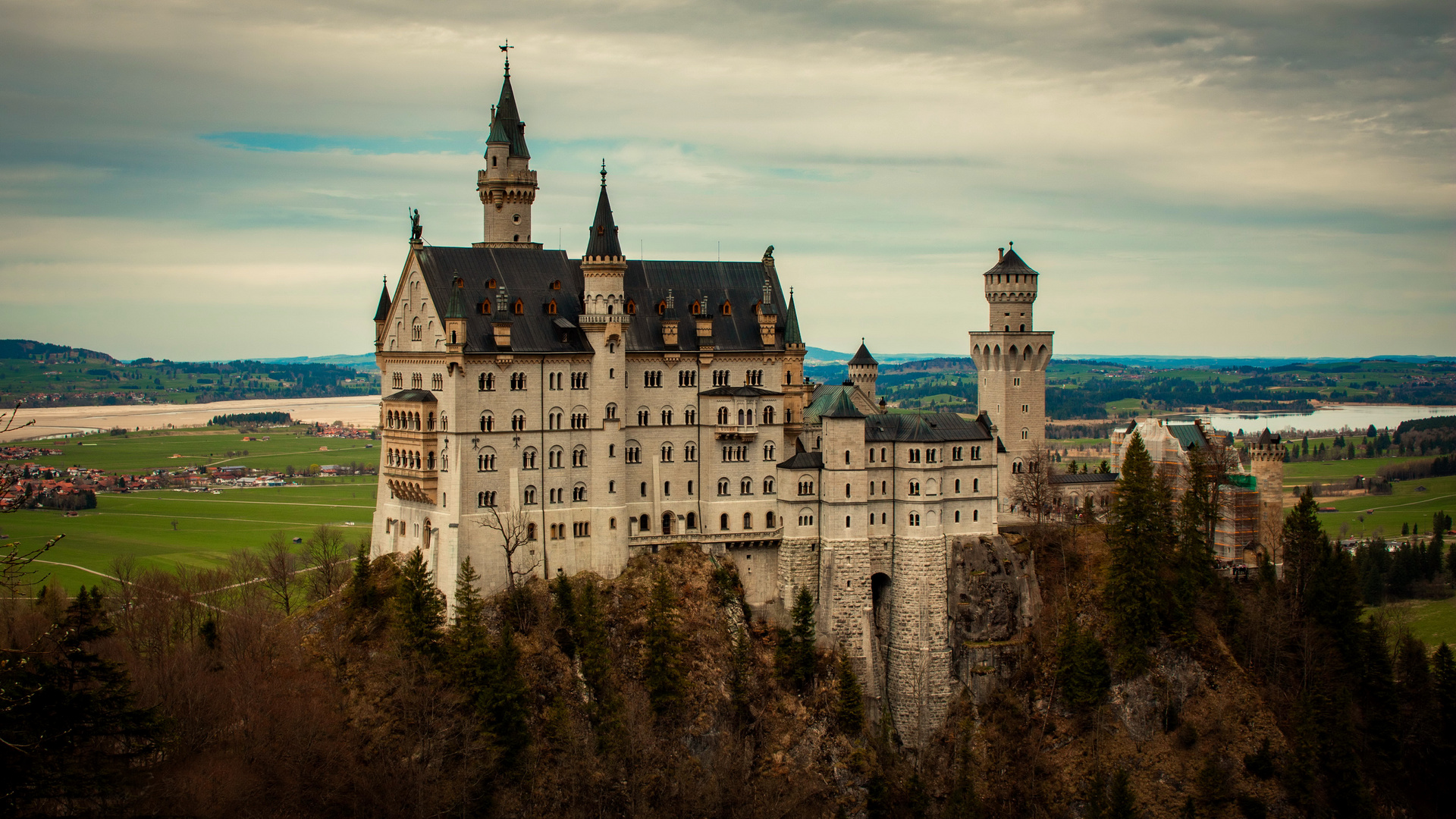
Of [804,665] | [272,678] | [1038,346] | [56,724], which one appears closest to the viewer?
[56,724]

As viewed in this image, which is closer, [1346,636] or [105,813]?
[105,813]

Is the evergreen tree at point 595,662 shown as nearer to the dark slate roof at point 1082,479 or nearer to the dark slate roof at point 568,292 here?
the dark slate roof at point 568,292

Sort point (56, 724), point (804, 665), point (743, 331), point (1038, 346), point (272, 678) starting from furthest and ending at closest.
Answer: point (1038, 346) < point (743, 331) < point (804, 665) < point (272, 678) < point (56, 724)

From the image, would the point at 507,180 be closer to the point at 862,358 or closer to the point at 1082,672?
the point at 862,358

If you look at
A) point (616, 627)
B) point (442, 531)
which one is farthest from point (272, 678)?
point (616, 627)

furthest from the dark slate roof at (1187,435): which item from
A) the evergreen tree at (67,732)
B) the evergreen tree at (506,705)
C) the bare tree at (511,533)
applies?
the evergreen tree at (67,732)

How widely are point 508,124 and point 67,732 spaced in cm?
5443

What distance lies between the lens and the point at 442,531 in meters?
78.5

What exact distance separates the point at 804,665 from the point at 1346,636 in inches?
1435

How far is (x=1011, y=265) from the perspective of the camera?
320ft

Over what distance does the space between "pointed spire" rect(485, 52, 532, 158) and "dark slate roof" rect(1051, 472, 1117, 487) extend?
4430cm

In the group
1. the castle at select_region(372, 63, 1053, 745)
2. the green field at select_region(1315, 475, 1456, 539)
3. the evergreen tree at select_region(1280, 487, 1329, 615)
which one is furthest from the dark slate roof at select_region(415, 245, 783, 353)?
the green field at select_region(1315, 475, 1456, 539)

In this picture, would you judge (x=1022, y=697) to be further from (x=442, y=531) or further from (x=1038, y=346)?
(x=442, y=531)

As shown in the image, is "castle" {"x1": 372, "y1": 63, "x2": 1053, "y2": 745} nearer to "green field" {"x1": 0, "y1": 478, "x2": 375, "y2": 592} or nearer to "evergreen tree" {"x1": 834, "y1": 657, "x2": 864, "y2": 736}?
"evergreen tree" {"x1": 834, "y1": 657, "x2": 864, "y2": 736}
